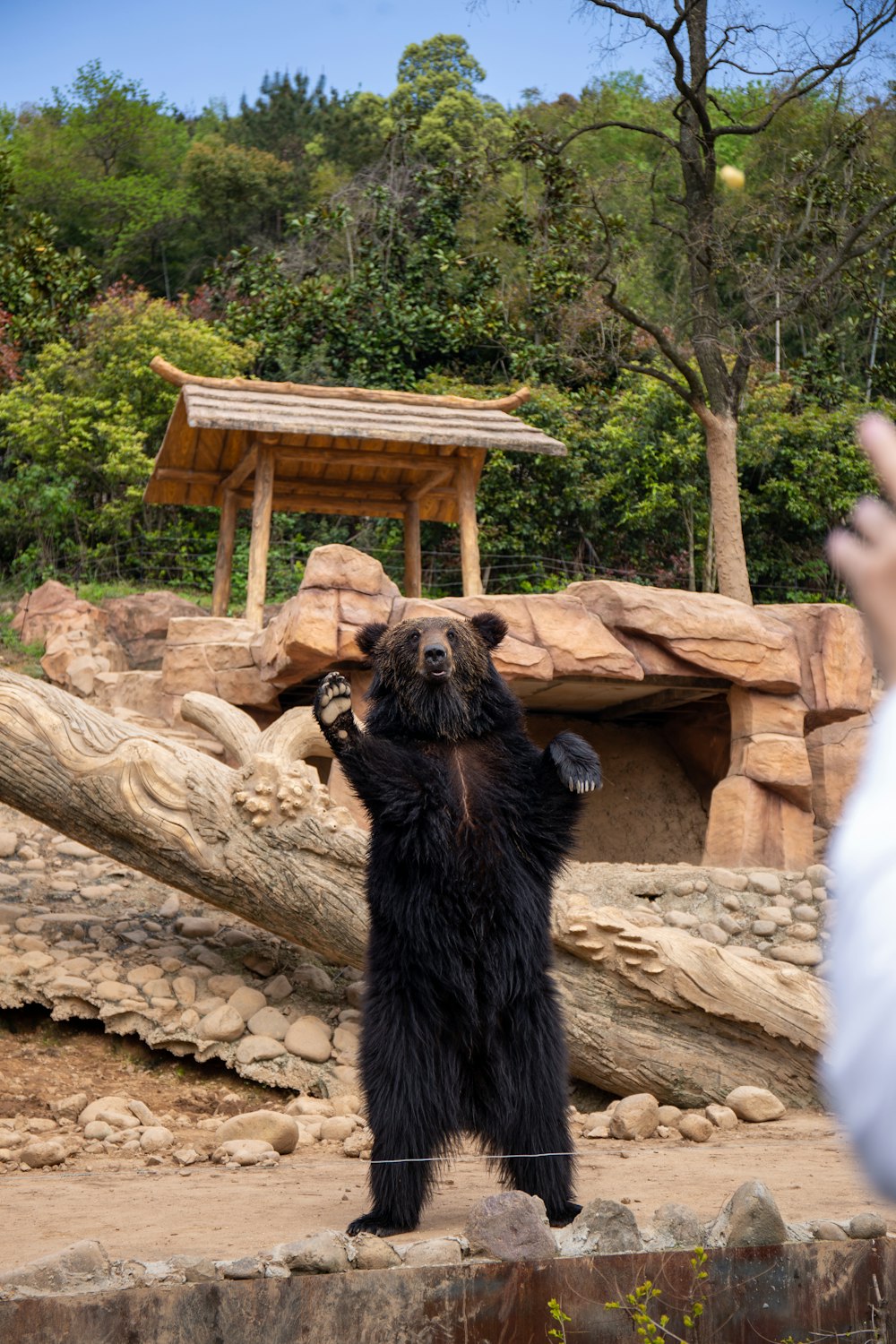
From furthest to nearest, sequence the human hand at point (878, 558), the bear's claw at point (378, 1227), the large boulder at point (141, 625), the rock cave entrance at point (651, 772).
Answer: the large boulder at point (141, 625)
the rock cave entrance at point (651, 772)
the bear's claw at point (378, 1227)
the human hand at point (878, 558)

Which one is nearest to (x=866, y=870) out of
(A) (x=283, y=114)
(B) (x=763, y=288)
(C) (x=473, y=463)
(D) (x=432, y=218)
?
(C) (x=473, y=463)

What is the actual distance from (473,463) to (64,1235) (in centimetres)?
888

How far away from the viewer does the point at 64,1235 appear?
11.7 ft

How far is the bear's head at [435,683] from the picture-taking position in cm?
395

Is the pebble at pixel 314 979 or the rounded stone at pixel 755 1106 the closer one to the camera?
the rounded stone at pixel 755 1106

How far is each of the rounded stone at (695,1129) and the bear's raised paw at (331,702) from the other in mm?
2864

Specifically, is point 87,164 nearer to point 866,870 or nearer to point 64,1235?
point 64,1235

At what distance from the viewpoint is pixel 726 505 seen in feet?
42.7

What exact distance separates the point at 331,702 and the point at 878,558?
292 cm

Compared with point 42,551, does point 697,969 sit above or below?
below

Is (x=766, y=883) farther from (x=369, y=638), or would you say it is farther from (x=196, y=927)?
(x=369, y=638)

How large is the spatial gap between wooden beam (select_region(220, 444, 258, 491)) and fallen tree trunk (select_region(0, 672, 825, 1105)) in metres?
4.59

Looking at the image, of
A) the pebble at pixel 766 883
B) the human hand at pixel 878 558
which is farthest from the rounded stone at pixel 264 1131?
the human hand at pixel 878 558

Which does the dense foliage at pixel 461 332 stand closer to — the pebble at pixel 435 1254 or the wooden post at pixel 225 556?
the wooden post at pixel 225 556
